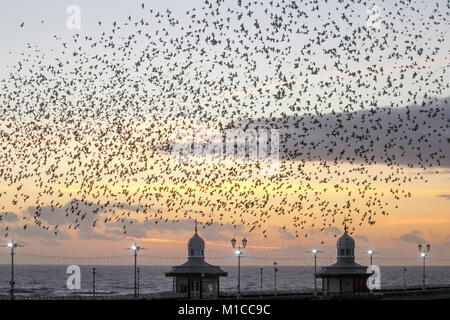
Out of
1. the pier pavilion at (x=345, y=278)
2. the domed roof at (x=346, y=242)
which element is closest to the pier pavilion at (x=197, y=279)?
the pier pavilion at (x=345, y=278)

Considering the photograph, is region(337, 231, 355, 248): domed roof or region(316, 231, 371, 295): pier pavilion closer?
region(316, 231, 371, 295): pier pavilion

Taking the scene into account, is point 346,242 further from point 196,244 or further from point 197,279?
point 197,279

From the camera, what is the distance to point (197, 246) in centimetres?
10719

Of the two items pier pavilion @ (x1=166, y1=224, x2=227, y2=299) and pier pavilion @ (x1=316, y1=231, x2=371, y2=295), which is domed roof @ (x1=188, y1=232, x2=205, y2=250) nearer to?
pier pavilion @ (x1=166, y1=224, x2=227, y2=299)

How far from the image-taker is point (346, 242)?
105688 mm

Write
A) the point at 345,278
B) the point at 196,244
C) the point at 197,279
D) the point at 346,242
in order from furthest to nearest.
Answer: the point at 196,244 < the point at 346,242 < the point at 197,279 < the point at 345,278

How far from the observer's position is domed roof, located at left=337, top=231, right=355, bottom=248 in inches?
4157

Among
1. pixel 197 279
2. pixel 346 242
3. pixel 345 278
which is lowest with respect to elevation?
pixel 197 279

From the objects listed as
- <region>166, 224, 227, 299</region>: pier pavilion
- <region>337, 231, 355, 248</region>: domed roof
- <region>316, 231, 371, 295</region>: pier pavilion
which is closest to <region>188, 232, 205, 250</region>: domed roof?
<region>166, 224, 227, 299</region>: pier pavilion

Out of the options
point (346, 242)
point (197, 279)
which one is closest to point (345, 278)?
point (346, 242)

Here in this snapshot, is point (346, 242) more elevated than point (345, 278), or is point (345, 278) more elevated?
point (346, 242)

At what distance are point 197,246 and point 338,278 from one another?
16242 mm
